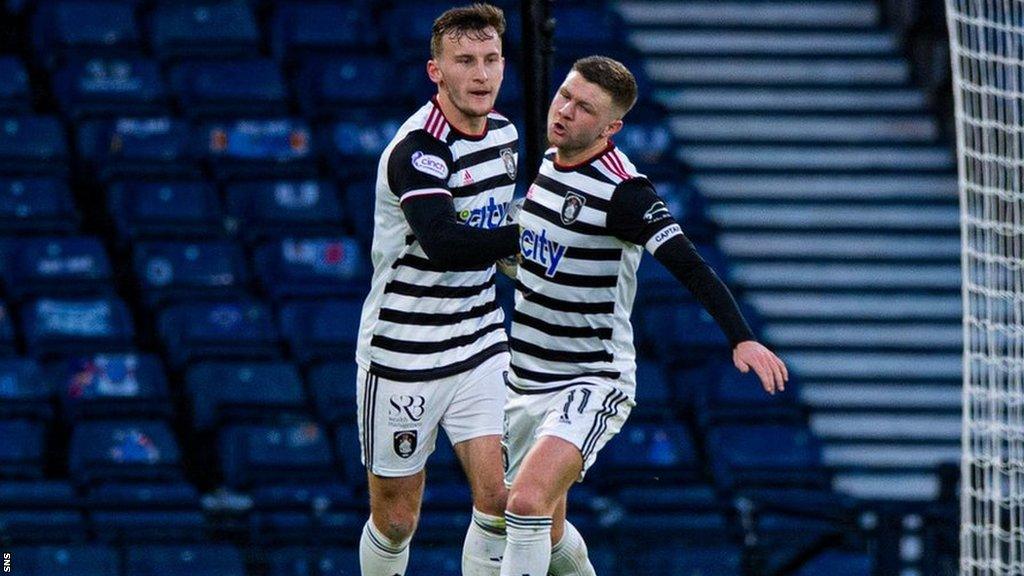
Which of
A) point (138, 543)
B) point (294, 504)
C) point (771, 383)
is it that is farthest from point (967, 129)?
point (771, 383)

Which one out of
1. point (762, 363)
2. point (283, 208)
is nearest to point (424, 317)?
point (762, 363)

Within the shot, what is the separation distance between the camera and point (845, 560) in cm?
984

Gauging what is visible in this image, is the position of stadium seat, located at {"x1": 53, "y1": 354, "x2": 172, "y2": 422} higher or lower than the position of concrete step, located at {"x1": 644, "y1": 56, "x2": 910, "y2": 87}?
lower

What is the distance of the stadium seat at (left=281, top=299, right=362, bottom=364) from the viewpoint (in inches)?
419

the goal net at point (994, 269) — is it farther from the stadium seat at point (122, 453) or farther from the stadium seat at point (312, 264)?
the stadium seat at point (122, 453)

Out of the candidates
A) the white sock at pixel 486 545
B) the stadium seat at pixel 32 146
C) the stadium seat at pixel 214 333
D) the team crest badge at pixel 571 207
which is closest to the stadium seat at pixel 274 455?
the stadium seat at pixel 214 333

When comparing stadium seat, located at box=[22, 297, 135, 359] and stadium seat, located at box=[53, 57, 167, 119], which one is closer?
stadium seat, located at box=[22, 297, 135, 359]

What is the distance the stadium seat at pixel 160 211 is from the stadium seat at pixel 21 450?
1.46 m

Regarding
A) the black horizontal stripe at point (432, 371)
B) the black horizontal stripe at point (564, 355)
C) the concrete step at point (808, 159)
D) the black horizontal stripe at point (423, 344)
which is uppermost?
the black horizontal stripe at point (564, 355)

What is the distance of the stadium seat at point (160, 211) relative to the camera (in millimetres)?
11023

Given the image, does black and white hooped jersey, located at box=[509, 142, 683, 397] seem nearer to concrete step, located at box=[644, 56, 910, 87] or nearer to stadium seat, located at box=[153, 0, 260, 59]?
stadium seat, located at box=[153, 0, 260, 59]

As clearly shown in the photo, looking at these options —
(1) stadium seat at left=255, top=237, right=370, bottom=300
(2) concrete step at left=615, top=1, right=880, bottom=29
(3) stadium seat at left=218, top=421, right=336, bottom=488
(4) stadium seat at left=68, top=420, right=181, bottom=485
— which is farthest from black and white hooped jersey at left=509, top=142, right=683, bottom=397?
(2) concrete step at left=615, top=1, right=880, bottom=29

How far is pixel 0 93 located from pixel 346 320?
2.45 metres

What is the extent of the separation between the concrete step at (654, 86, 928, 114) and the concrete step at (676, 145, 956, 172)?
0.29 m
